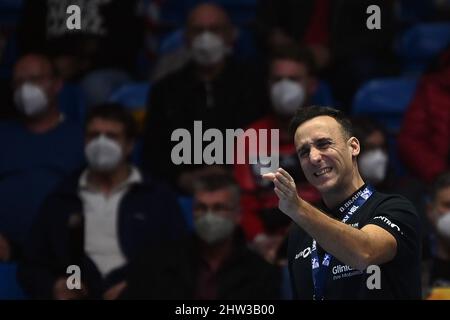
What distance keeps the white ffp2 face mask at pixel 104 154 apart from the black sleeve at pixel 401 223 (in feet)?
7.95

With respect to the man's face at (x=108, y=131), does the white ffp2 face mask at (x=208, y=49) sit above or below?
above

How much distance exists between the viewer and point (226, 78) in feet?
20.6

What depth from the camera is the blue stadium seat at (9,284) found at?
547cm

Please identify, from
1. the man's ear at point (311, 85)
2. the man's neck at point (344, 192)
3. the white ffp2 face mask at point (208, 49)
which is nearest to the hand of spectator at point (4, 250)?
→ the white ffp2 face mask at point (208, 49)

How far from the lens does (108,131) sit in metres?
5.86

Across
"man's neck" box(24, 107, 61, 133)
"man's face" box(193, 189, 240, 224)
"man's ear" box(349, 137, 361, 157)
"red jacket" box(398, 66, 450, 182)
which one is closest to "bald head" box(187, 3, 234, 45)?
"man's neck" box(24, 107, 61, 133)

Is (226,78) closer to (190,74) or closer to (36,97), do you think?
(190,74)

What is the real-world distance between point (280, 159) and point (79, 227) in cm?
104

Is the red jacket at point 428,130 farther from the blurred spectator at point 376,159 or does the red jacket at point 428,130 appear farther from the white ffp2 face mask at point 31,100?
the white ffp2 face mask at point 31,100

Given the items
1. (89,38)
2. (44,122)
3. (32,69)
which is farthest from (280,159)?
(89,38)

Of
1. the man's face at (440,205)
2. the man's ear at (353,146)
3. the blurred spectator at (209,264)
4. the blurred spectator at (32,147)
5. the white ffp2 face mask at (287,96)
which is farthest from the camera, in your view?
the white ffp2 face mask at (287,96)

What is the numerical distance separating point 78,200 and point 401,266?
8.25ft

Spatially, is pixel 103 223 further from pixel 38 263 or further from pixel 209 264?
pixel 209 264
